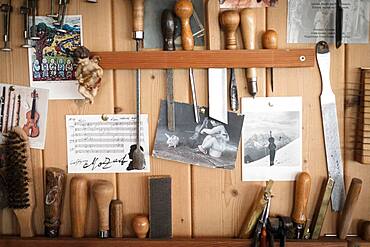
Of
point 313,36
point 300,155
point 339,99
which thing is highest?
point 313,36

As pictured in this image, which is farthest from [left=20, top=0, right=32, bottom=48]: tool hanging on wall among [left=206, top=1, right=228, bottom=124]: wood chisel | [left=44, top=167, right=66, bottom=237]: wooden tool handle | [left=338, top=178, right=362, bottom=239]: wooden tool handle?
[left=338, top=178, right=362, bottom=239]: wooden tool handle

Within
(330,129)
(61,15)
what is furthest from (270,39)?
(61,15)

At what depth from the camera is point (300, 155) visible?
3.17 ft

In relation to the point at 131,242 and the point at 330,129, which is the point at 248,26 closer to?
the point at 330,129

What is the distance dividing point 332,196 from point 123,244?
18.0 inches

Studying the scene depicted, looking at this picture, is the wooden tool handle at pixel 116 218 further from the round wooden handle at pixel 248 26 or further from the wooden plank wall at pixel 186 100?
the round wooden handle at pixel 248 26

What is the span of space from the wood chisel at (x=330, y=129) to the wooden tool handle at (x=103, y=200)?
0.47 meters

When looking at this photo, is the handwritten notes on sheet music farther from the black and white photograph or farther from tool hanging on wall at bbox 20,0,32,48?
tool hanging on wall at bbox 20,0,32,48

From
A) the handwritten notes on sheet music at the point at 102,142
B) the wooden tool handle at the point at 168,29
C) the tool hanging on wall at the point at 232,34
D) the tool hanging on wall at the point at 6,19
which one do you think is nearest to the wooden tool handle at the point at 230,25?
the tool hanging on wall at the point at 232,34

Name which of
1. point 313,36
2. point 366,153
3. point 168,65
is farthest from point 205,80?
point 366,153

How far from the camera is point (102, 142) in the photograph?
98cm

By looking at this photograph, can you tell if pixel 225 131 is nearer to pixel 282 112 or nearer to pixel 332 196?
pixel 282 112

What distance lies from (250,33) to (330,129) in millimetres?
265

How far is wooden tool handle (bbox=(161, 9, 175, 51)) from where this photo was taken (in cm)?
92
